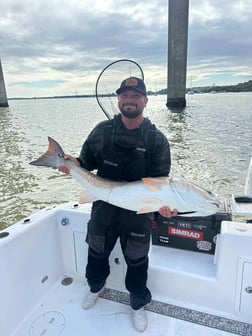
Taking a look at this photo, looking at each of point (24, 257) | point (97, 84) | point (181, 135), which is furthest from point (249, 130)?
point (24, 257)

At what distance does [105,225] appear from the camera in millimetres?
2268

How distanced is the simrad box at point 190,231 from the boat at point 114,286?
Answer: 7cm

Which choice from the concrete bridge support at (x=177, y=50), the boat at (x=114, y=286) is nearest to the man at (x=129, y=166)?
the boat at (x=114, y=286)

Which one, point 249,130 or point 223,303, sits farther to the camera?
point 249,130

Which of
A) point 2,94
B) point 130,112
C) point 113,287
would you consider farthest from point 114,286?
point 2,94

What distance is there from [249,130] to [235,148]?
5721mm

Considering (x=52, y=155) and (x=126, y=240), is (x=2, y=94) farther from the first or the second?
(x=126, y=240)

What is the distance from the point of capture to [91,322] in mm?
2371

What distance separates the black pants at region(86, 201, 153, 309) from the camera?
7.25ft

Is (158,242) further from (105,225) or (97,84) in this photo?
(97,84)

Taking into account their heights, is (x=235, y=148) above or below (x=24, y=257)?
below

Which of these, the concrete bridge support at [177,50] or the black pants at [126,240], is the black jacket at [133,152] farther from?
the concrete bridge support at [177,50]

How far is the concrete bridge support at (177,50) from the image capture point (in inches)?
1201

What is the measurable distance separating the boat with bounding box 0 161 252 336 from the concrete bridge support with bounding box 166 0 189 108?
33584mm
